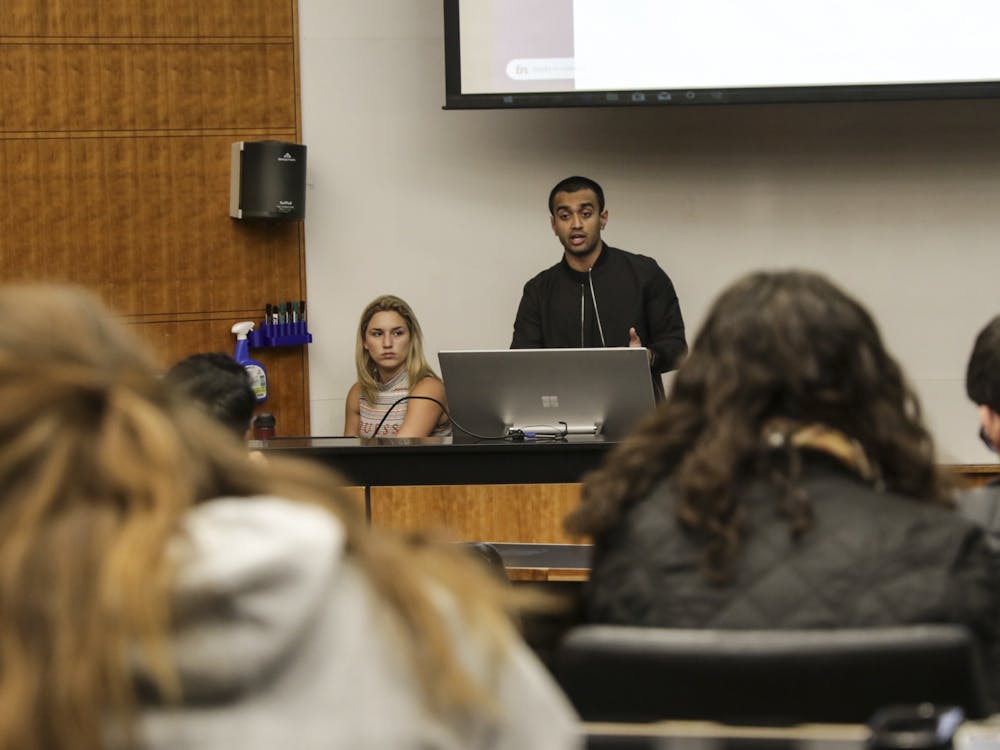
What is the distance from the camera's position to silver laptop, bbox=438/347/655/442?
12.5 feet

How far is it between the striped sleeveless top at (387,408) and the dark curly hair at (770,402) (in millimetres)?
3327

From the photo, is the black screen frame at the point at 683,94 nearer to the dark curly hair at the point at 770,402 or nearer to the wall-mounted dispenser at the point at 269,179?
the wall-mounted dispenser at the point at 269,179

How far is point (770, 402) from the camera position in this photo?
1.64m

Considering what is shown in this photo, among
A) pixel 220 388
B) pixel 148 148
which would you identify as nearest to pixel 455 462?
pixel 220 388

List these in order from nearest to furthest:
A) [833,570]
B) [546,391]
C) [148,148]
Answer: [833,570] → [546,391] → [148,148]

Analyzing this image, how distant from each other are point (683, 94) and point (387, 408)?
1.79 meters

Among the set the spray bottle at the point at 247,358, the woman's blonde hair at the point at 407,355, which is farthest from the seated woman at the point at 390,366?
the spray bottle at the point at 247,358

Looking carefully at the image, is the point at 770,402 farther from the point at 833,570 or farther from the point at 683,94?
the point at 683,94

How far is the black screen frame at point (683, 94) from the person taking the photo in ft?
17.5

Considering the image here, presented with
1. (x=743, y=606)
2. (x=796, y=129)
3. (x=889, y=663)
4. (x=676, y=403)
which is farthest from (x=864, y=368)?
(x=796, y=129)

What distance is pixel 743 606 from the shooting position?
5.02 ft

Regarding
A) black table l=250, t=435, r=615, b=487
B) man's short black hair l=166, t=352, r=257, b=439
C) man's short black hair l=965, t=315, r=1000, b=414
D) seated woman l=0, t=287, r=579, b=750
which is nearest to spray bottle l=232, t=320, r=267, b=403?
black table l=250, t=435, r=615, b=487

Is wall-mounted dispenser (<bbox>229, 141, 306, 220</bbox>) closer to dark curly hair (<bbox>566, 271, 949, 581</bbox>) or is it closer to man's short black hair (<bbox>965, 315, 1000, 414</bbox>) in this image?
man's short black hair (<bbox>965, 315, 1000, 414</bbox>)

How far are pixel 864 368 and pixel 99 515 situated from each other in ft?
3.56
